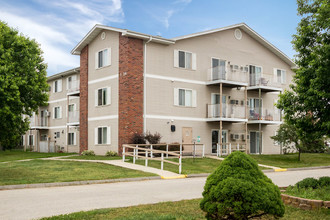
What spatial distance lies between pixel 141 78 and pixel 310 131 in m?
17.3

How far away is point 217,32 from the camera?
108 ft

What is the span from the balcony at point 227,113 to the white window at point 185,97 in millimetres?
1588

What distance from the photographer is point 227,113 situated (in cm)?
3127

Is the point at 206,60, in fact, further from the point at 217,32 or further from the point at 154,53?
the point at 154,53

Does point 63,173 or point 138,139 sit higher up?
point 138,139

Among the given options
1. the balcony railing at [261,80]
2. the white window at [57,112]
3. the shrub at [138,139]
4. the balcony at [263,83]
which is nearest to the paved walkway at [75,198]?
the shrub at [138,139]

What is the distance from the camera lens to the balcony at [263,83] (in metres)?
33.6

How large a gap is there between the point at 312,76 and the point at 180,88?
1881cm

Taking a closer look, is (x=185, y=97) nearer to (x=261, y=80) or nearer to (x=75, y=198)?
(x=261, y=80)

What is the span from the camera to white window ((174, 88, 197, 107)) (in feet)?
97.8

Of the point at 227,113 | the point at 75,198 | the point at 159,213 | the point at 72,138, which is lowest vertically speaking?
the point at 75,198

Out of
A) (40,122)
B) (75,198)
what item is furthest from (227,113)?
(40,122)

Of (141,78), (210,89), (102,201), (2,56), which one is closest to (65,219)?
(102,201)

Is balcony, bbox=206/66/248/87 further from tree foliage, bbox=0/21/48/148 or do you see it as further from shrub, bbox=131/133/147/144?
tree foliage, bbox=0/21/48/148
